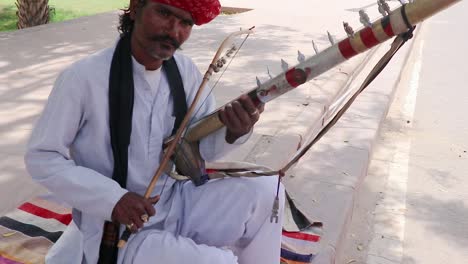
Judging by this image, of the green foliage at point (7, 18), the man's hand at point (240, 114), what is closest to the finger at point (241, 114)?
the man's hand at point (240, 114)

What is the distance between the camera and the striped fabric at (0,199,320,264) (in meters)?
2.35

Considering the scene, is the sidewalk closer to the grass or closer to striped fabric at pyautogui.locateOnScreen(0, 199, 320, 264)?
striped fabric at pyautogui.locateOnScreen(0, 199, 320, 264)

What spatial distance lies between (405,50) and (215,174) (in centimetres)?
677

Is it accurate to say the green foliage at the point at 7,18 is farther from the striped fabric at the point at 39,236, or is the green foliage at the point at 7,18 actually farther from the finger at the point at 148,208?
the finger at the point at 148,208

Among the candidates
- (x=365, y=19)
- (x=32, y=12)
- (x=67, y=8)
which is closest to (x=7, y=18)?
(x=67, y=8)

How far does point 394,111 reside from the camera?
5984 millimetres

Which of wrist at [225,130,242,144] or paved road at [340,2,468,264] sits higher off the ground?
wrist at [225,130,242,144]

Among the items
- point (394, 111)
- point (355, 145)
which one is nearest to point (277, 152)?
point (355, 145)

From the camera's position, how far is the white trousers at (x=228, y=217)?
1868mm

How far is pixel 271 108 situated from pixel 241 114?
286 centimetres

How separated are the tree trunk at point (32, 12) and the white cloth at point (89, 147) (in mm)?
7043

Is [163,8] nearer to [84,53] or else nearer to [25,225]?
[25,225]

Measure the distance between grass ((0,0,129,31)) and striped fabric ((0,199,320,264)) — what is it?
791 centimetres

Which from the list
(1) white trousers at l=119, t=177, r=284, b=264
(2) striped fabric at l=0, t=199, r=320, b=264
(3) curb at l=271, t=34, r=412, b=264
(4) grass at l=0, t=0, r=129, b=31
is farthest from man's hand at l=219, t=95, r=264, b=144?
(4) grass at l=0, t=0, r=129, b=31
